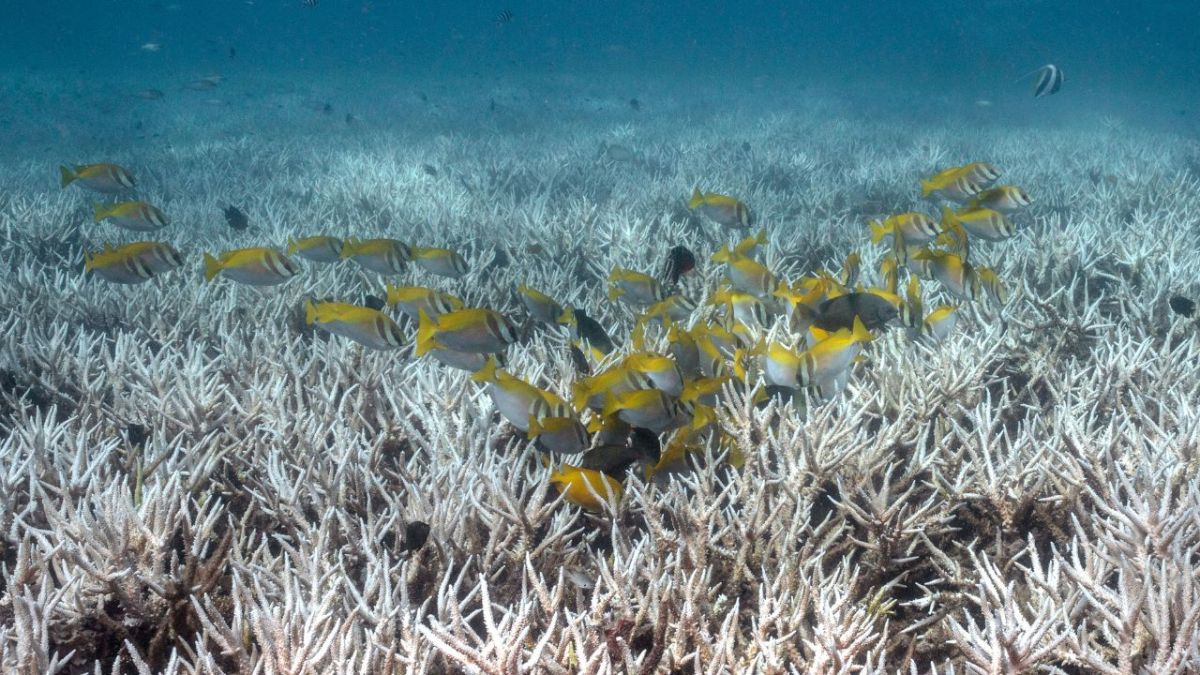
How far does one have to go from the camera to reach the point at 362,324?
3184 millimetres

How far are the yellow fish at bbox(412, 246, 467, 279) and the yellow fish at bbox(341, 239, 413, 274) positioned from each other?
80 millimetres

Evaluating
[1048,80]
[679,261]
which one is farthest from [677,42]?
[679,261]

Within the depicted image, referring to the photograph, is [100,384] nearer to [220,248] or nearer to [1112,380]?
[220,248]

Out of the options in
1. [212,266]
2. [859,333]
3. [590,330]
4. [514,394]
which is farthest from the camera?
[212,266]

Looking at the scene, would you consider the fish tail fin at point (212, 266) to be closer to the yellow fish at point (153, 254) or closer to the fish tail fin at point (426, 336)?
the yellow fish at point (153, 254)

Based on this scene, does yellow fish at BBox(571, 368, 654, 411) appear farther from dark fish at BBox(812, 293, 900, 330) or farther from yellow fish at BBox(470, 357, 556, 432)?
dark fish at BBox(812, 293, 900, 330)

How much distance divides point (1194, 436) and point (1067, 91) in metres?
51.5

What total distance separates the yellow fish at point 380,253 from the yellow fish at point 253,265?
0.35 metres

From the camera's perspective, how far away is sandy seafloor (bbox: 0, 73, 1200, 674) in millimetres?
1821

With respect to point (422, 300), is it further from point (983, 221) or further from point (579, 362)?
point (983, 221)

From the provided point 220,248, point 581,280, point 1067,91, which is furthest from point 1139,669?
point 1067,91

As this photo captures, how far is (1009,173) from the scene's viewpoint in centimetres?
1160

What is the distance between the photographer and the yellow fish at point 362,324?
3145 mm

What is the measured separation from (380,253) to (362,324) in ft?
3.47
